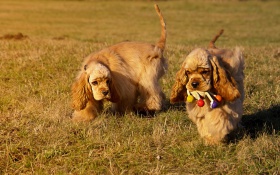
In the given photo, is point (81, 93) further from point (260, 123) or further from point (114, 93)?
point (260, 123)

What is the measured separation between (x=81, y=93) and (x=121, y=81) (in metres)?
0.64

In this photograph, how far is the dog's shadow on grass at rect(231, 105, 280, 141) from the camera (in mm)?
5703

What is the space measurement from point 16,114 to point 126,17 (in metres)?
25.7

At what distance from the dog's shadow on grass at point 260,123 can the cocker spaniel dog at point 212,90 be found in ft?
1.43

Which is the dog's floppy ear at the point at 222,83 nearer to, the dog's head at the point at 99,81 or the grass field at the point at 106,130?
the grass field at the point at 106,130

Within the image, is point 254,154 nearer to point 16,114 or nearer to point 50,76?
point 16,114

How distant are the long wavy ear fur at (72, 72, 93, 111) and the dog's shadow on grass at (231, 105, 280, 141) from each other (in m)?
1.90

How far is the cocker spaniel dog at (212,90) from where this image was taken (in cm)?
484

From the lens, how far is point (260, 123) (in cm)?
633

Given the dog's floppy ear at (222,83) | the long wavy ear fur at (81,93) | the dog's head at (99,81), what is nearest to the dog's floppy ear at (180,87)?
the dog's floppy ear at (222,83)

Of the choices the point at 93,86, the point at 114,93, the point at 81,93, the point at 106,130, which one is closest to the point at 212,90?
the point at 106,130

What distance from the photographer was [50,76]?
8.61 metres

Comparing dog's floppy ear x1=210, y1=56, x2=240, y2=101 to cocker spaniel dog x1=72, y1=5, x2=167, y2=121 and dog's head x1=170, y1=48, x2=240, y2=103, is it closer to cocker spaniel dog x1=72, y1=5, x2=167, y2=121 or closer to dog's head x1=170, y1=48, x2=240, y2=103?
dog's head x1=170, y1=48, x2=240, y2=103

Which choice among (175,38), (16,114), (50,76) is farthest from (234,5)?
(16,114)
